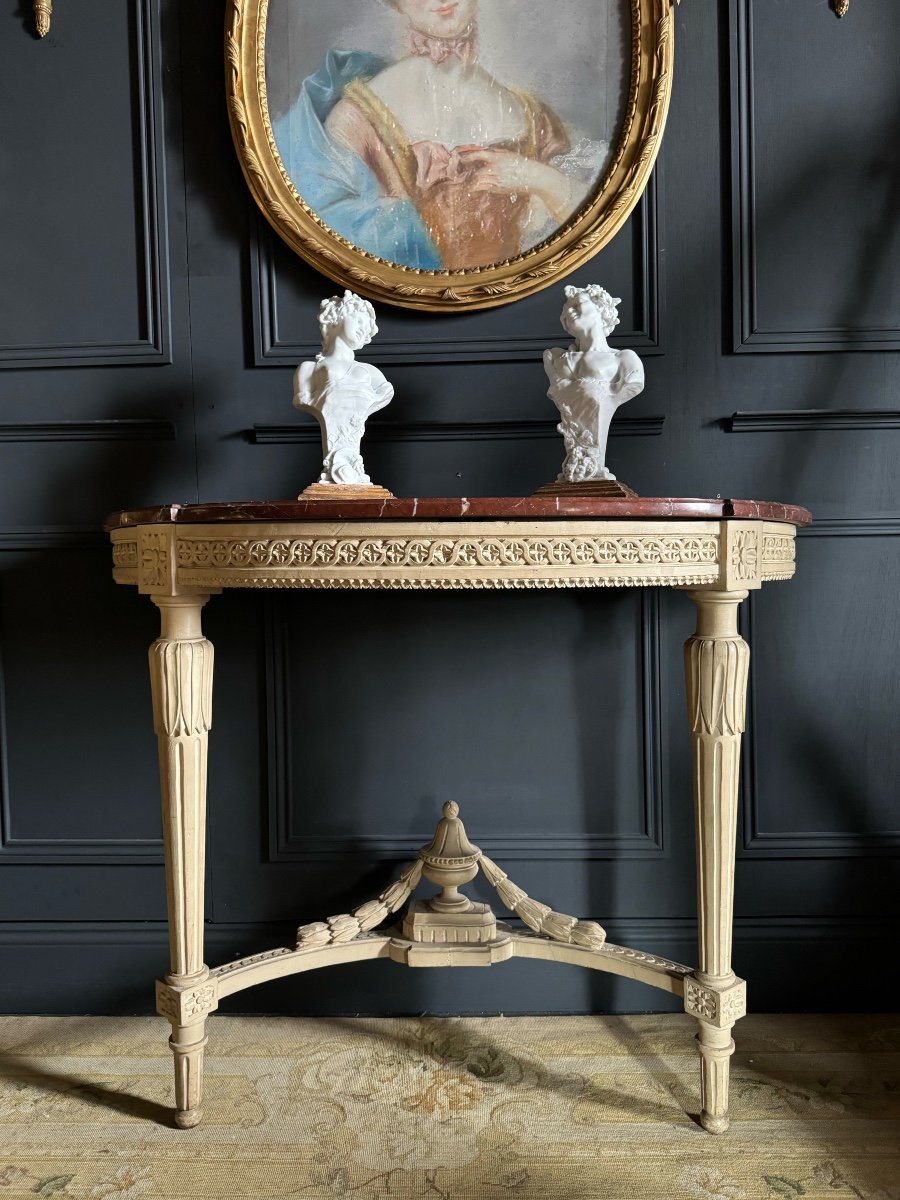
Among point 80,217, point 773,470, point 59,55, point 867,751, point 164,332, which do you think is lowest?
point 867,751

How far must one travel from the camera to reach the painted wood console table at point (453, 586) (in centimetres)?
135

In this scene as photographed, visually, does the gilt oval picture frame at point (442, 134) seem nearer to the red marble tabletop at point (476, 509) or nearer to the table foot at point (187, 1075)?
the red marble tabletop at point (476, 509)

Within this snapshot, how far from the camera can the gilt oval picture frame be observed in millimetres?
1901

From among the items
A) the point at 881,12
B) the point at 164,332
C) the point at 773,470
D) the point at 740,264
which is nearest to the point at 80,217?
the point at 164,332

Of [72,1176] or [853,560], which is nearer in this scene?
[72,1176]

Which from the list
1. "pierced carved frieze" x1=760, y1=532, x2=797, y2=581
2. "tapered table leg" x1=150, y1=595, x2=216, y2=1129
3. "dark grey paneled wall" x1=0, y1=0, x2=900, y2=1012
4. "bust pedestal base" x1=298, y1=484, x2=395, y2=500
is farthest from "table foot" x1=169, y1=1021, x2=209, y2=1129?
"pierced carved frieze" x1=760, y1=532, x2=797, y2=581

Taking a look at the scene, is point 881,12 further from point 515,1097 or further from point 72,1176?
point 72,1176

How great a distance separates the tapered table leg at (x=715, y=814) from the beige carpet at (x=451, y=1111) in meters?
0.14

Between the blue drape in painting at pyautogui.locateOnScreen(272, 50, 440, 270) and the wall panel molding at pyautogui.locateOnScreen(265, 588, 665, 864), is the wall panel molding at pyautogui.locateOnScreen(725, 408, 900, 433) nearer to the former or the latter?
the wall panel molding at pyautogui.locateOnScreen(265, 588, 665, 864)

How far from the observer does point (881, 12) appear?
6.24 ft

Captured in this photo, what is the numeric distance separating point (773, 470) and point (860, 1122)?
4.07 ft

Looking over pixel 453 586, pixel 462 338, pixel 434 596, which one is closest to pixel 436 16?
Result: pixel 462 338

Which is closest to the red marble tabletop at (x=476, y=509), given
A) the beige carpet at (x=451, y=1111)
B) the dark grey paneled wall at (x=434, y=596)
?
the dark grey paneled wall at (x=434, y=596)

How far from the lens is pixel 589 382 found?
1647 mm
